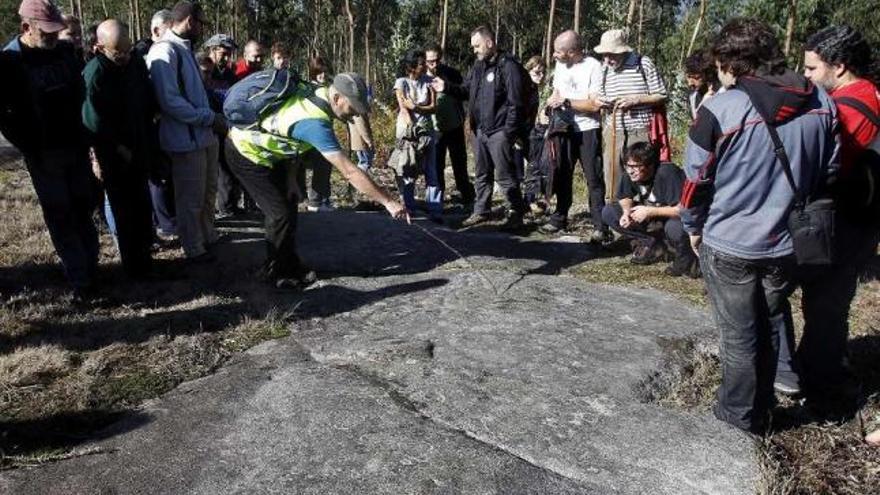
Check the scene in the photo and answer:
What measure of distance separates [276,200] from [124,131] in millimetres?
1084

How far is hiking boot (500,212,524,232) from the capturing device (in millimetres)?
6996

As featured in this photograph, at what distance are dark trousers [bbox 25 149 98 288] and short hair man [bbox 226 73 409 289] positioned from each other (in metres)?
0.91

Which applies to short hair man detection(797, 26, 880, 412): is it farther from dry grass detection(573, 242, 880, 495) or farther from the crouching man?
the crouching man

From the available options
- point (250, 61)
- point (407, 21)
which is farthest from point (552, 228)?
point (407, 21)

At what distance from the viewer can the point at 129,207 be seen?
16.3 feet

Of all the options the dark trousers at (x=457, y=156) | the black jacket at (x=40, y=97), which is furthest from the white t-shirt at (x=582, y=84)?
the black jacket at (x=40, y=97)

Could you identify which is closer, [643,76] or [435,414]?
[435,414]

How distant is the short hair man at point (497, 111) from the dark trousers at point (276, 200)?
7.79 ft

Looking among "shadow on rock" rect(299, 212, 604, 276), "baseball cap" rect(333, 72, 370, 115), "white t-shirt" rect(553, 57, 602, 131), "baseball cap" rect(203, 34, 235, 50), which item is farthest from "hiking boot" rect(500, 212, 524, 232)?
"baseball cap" rect(203, 34, 235, 50)

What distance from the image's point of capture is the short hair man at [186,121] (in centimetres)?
505

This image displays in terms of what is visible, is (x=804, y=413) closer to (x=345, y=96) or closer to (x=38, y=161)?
(x=345, y=96)

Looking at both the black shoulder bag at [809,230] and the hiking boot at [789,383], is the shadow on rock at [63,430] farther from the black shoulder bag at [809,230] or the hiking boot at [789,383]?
the hiking boot at [789,383]

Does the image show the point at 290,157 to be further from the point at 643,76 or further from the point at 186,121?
the point at 643,76

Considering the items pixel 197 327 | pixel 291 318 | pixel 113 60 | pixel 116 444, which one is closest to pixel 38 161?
pixel 113 60
